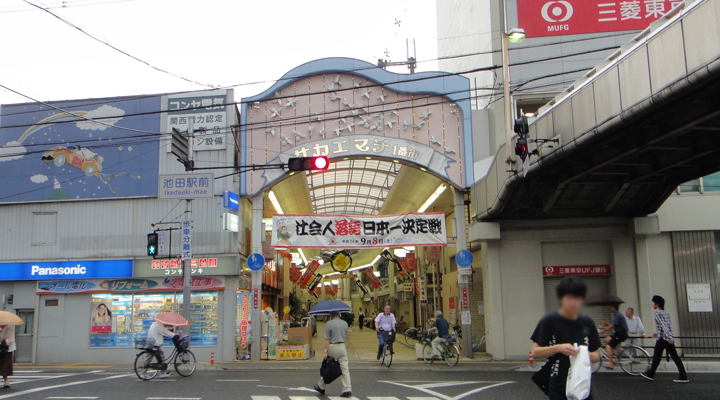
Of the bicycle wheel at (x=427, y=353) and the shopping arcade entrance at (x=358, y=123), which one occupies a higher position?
the shopping arcade entrance at (x=358, y=123)

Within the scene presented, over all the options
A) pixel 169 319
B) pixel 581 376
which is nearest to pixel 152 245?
pixel 169 319

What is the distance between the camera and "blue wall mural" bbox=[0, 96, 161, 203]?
2138 centimetres

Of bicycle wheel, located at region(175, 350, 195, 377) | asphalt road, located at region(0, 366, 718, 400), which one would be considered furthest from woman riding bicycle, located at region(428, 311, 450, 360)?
bicycle wheel, located at region(175, 350, 195, 377)

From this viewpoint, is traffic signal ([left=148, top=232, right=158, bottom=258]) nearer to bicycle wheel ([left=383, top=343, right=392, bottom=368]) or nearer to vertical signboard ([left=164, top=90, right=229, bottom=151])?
vertical signboard ([left=164, top=90, right=229, bottom=151])

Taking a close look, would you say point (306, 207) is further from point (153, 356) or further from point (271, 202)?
point (153, 356)

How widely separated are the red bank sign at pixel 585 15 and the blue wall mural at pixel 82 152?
13.9 m

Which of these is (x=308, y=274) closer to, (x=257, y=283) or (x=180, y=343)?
(x=257, y=283)

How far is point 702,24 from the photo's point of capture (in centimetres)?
894

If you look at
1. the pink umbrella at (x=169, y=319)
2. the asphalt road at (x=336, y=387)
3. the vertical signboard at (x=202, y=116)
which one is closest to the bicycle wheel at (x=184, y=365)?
the asphalt road at (x=336, y=387)

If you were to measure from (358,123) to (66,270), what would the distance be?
37.2 ft

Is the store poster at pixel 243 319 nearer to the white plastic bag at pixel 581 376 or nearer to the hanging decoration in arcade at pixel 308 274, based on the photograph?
the hanging decoration in arcade at pixel 308 274

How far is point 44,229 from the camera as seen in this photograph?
70.2 ft

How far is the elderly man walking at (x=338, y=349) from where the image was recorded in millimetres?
11461

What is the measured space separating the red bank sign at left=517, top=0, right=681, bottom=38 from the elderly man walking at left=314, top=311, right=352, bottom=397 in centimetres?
1448
